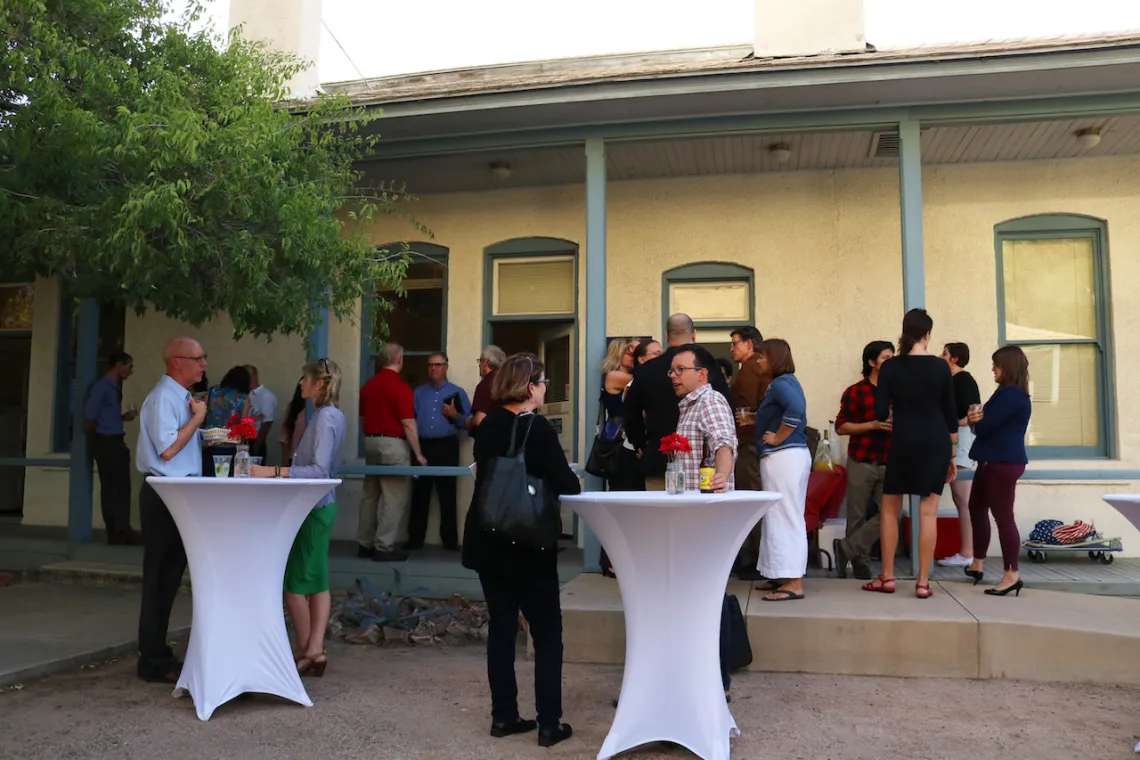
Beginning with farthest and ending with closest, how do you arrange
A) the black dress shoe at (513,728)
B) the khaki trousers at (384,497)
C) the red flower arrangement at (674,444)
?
the khaki trousers at (384,497), the red flower arrangement at (674,444), the black dress shoe at (513,728)

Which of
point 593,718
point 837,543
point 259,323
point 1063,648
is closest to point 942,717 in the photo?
point 1063,648

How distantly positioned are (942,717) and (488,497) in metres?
2.31

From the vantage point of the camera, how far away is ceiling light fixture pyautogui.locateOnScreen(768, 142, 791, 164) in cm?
745

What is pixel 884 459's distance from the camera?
6223mm

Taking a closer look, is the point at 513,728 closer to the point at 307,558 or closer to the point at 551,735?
the point at 551,735

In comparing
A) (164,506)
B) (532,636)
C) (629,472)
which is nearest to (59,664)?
(164,506)

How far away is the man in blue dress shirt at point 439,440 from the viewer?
7867 mm

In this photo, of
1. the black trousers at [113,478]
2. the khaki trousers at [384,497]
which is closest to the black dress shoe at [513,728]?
the khaki trousers at [384,497]

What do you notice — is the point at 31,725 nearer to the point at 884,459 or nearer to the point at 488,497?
the point at 488,497

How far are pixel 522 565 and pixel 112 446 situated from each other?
599cm

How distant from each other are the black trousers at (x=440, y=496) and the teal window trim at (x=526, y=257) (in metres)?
1.23

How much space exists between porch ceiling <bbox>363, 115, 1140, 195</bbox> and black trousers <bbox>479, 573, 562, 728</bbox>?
14.3ft

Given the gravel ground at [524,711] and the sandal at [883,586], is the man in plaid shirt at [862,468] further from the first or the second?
the gravel ground at [524,711]

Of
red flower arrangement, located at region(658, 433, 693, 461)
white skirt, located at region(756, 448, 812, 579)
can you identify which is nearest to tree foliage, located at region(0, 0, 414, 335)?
red flower arrangement, located at region(658, 433, 693, 461)
